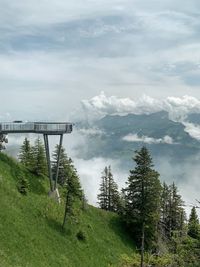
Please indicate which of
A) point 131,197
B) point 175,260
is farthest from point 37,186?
point 175,260

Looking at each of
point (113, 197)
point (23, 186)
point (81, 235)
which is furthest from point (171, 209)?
point (23, 186)

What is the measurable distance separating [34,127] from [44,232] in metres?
18.0

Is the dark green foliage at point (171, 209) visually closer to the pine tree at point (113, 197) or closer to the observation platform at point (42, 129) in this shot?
the pine tree at point (113, 197)

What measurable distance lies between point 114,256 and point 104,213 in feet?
41.6

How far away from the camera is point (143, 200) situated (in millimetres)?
68375

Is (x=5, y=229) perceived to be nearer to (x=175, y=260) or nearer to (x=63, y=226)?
(x=63, y=226)

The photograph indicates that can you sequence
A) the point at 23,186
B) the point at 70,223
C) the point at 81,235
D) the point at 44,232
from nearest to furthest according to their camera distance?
the point at 44,232, the point at 23,186, the point at 81,235, the point at 70,223

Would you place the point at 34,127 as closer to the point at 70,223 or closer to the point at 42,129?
the point at 42,129

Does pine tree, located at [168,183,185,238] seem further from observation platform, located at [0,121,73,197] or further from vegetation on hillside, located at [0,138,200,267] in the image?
observation platform, located at [0,121,73,197]

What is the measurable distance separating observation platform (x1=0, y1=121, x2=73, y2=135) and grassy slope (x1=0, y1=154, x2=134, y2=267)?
4.03 m

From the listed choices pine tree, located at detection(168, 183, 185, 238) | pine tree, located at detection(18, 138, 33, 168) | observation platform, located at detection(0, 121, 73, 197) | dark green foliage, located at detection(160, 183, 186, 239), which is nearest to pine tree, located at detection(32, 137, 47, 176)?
pine tree, located at detection(18, 138, 33, 168)

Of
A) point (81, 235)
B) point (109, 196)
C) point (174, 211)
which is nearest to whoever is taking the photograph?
point (81, 235)

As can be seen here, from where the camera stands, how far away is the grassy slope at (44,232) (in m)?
43.6

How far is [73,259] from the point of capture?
163 feet
